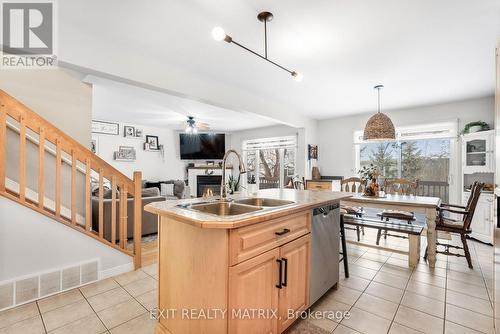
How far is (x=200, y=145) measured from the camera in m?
7.63

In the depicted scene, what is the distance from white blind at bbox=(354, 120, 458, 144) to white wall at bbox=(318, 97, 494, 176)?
3.4 inches

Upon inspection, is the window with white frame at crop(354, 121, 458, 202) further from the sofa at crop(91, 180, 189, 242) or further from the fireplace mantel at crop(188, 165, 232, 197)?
the sofa at crop(91, 180, 189, 242)

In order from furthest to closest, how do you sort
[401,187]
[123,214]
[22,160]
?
1. [401,187]
2. [123,214]
3. [22,160]

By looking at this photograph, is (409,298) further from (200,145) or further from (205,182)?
(200,145)

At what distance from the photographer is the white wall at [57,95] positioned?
2.17 metres

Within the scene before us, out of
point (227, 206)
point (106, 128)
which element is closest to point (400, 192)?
point (227, 206)

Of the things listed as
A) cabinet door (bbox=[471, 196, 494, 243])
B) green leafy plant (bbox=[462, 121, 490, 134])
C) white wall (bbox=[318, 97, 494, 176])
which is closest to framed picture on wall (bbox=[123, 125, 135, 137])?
white wall (bbox=[318, 97, 494, 176])

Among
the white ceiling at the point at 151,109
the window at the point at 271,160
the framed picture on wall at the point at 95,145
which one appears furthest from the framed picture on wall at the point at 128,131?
the window at the point at 271,160

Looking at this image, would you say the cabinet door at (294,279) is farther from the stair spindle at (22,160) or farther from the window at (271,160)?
the window at (271,160)

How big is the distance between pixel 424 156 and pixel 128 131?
7.23 meters

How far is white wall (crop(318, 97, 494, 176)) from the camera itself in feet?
13.8

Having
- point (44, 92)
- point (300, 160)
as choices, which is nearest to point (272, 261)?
point (44, 92)

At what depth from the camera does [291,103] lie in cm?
467

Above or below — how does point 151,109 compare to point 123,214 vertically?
above
